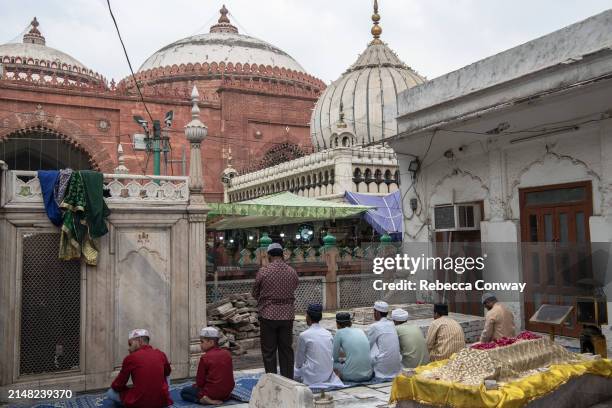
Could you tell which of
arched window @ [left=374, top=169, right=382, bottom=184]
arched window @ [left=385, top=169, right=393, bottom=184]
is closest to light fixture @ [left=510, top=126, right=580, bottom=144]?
arched window @ [left=374, top=169, right=382, bottom=184]

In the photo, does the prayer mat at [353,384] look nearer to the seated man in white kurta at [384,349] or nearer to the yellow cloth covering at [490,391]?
the seated man in white kurta at [384,349]

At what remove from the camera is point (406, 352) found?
20.7 ft

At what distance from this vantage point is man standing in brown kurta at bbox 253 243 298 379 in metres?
5.46

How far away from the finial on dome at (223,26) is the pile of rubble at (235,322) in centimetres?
2792

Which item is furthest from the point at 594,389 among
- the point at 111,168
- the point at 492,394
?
the point at 111,168

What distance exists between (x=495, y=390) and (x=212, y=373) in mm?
2626

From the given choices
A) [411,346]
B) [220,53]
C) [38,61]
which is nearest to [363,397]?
[411,346]

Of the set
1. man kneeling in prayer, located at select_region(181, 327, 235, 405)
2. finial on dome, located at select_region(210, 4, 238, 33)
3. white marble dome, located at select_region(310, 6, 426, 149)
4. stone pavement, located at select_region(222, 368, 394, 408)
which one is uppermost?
finial on dome, located at select_region(210, 4, 238, 33)

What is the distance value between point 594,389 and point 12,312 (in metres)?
5.66

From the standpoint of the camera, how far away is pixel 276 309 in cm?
546

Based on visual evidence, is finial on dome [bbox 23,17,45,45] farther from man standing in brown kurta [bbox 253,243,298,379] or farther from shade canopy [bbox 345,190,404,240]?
man standing in brown kurta [bbox 253,243,298,379]

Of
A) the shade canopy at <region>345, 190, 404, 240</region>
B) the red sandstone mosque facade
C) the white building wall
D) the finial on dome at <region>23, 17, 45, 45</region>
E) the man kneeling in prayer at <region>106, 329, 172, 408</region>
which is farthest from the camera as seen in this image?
the finial on dome at <region>23, 17, 45, 45</region>

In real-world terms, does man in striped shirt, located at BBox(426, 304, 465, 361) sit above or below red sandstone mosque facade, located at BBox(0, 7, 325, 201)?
below

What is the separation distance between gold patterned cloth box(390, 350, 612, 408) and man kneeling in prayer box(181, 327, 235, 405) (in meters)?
1.65
